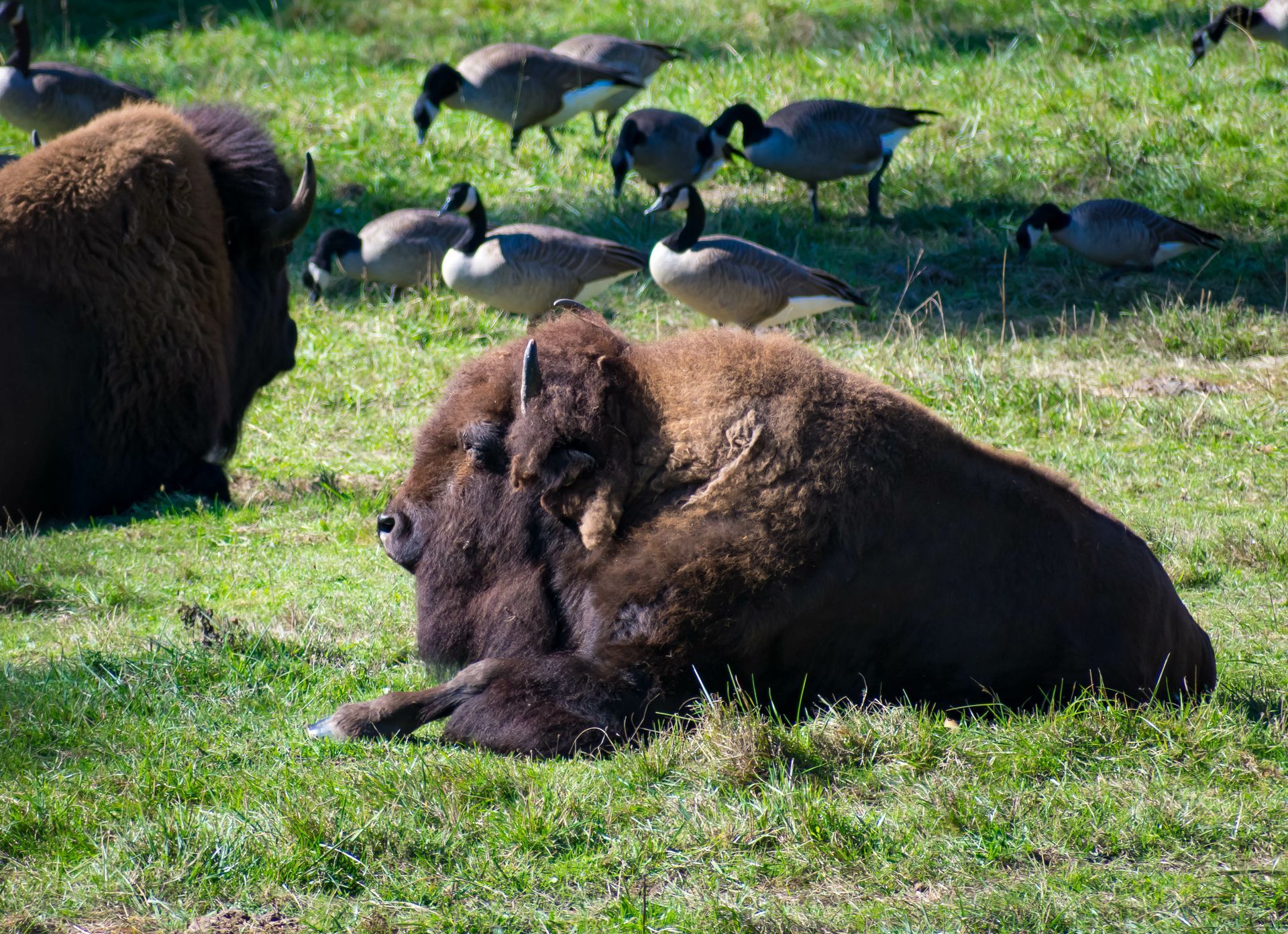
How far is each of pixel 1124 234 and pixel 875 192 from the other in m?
2.26

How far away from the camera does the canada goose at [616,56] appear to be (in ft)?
44.7

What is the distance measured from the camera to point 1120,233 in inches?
417

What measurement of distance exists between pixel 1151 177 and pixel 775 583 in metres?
9.77

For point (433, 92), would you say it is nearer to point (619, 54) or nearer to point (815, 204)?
point (619, 54)

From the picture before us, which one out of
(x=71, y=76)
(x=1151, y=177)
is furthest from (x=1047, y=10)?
(x=71, y=76)

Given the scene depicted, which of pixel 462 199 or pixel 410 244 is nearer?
pixel 462 199

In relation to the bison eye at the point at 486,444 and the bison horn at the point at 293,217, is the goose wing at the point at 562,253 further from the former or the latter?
the bison eye at the point at 486,444

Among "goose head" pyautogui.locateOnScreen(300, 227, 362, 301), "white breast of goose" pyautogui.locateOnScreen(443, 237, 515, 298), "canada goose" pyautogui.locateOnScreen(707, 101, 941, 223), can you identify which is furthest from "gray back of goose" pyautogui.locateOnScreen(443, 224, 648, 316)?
"canada goose" pyautogui.locateOnScreen(707, 101, 941, 223)

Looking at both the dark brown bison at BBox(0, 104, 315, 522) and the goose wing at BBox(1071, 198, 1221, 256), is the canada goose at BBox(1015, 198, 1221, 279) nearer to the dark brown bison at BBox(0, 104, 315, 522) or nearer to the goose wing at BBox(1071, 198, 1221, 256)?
the goose wing at BBox(1071, 198, 1221, 256)

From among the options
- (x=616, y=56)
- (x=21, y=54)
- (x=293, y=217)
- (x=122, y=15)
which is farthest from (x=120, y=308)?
(x=122, y=15)

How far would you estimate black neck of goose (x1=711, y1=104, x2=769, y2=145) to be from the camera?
11719 millimetres

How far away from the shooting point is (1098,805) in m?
3.28

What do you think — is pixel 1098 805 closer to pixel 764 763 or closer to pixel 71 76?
pixel 764 763

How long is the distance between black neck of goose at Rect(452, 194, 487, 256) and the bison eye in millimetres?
6669
